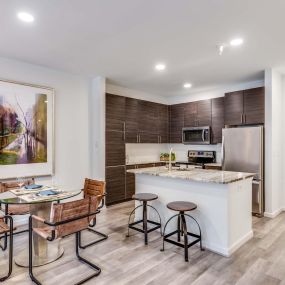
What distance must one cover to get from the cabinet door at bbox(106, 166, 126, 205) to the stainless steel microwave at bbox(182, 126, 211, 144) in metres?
1.97

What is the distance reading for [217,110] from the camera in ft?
18.1

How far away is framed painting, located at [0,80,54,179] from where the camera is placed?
3.66 meters

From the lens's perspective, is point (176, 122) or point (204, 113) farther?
point (176, 122)

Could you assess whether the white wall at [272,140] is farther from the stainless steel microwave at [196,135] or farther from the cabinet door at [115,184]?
the cabinet door at [115,184]

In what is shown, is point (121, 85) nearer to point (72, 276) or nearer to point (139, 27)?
point (139, 27)

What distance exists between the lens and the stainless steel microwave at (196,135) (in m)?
5.62

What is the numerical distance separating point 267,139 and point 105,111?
3.22m

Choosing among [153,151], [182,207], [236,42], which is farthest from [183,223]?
[153,151]

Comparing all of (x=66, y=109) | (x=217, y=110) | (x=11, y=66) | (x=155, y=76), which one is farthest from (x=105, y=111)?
(x=217, y=110)

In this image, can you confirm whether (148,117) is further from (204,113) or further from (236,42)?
(236,42)

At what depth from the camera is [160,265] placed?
8.50 ft

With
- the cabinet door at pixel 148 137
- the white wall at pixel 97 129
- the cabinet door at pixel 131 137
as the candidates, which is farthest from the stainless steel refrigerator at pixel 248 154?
the white wall at pixel 97 129

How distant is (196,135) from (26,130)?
388 centimetres

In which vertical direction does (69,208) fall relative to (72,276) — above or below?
above
